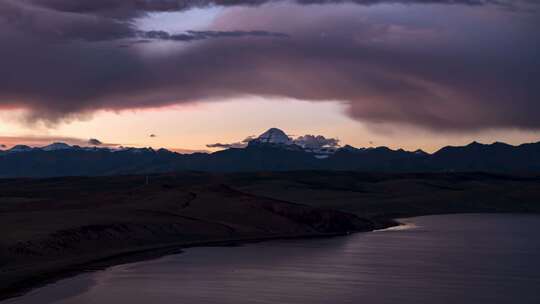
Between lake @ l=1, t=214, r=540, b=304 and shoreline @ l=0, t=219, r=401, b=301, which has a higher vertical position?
shoreline @ l=0, t=219, r=401, b=301

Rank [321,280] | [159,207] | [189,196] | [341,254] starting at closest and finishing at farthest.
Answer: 1. [321,280]
2. [341,254]
3. [159,207]
4. [189,196]

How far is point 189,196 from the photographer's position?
418 feet

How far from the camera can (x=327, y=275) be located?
2589 inches

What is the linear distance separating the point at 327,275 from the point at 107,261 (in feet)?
61.2

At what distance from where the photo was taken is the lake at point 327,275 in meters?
54.0

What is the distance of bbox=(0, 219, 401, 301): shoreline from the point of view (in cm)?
5541

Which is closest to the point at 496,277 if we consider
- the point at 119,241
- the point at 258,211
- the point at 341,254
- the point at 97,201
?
the point at 341,254

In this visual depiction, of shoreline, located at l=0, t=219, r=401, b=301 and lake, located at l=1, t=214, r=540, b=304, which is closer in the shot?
lake, located at l=1, t=214, r=540, b=304

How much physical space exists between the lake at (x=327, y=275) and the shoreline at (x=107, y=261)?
3.87 feet

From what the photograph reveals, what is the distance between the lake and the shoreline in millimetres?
1181

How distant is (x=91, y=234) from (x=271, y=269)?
21.5 metres

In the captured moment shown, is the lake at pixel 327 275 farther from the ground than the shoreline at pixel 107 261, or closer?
closer

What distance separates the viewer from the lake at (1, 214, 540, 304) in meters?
54.0

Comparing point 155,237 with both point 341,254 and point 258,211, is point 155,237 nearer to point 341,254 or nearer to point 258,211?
point 341,254
